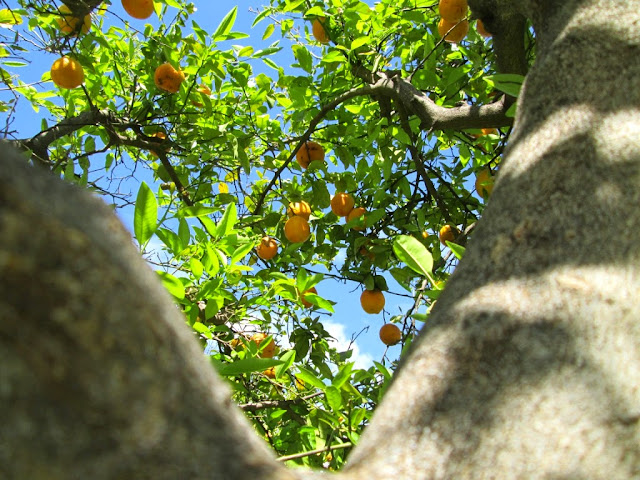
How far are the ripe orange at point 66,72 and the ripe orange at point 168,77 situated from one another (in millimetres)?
345

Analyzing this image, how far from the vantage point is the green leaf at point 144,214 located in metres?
0.92

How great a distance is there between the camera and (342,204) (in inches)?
117

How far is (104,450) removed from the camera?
0.38m

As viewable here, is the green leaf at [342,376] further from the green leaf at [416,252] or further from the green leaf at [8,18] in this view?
the green leaf at [8,18]

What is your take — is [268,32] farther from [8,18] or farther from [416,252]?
[416,252]

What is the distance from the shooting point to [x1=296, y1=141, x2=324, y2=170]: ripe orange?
308 cm

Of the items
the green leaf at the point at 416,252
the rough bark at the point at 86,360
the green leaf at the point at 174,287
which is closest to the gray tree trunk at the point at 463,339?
the rough bark at the point at 86,360

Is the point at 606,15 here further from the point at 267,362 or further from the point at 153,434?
the point at 153,434

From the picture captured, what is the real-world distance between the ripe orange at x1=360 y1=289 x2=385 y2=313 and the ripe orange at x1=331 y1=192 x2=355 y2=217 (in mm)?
445

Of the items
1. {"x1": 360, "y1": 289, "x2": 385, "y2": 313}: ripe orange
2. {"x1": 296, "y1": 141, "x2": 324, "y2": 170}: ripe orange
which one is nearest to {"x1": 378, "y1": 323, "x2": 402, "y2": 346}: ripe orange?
{"x1": 360, "y1": 289, "x2": 385, "y2": 313}: ripe orange

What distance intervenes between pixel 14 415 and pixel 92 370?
0.17 feet

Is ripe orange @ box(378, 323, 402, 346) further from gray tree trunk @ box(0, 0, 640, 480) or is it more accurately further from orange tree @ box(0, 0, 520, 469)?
gray tree trunk @ box(0, 0, 640, 480)

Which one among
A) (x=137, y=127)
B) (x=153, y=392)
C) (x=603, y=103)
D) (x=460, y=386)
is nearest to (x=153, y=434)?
(x=153, y=392)

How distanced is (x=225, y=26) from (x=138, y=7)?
2.32ft
